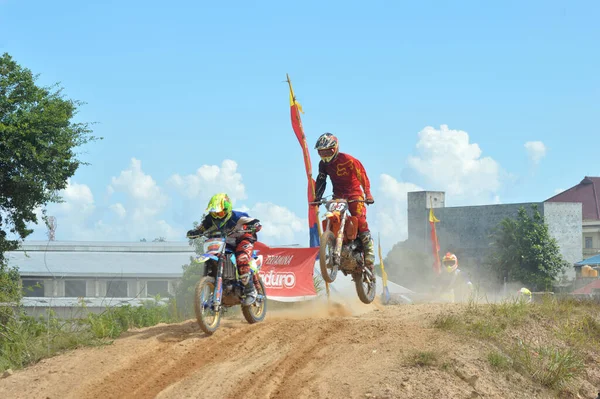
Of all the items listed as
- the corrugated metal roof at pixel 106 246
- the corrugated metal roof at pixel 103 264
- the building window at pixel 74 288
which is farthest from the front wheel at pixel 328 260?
the corrugated metal roof at pixel 106 246

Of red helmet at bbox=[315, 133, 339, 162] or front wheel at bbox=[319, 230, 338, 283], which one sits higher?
red helmet at bbox=[315, 133, 339, 162]

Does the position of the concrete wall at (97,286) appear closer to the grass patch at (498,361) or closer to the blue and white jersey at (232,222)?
the blue and white jersey at (232,222)

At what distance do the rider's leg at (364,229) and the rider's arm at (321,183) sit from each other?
0.57 meters

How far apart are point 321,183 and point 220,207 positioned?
2.55 meters

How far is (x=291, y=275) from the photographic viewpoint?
18.7 meters

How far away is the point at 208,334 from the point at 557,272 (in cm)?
5019

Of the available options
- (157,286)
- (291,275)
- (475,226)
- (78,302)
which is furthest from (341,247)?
(475,226)

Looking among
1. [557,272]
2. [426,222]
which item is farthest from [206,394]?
[426,222]

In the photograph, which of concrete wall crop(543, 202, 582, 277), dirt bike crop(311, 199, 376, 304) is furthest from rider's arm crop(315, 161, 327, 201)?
concrete wall crop(543, 202, 582, 277)

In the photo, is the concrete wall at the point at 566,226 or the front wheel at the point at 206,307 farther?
the concrete wall at the point at 566,226

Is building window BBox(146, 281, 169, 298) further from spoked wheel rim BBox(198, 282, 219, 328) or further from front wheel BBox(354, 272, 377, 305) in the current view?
spoked wheel rim BBox(198, 282, 219, 328)

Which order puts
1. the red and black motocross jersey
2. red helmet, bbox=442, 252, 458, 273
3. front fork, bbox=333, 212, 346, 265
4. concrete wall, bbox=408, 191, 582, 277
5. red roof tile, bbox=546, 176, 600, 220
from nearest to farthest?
front fork, bbox=333, 212, 346, 265, the red and black motocross jersey, red helmet, bbox=442, 252, 458, 273, concrete wall, bbox=408, 191, 582, 277, red roof tile, bbox=546, 176, 600, 220

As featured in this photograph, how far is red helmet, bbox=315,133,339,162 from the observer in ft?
45.4

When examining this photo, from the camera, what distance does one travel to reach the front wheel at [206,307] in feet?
37.2
